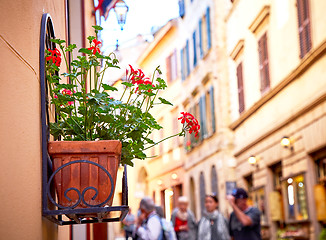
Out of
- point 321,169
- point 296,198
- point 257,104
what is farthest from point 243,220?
point 257,104

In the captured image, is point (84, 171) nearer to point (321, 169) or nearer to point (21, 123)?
point (21, 123)

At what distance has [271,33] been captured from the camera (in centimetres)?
1820

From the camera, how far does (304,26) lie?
15070mm

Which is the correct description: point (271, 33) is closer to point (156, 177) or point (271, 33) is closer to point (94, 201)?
point (94, 201)

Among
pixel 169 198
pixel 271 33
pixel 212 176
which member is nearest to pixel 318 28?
pixel 271 33

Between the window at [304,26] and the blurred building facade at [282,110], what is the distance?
0.07 ft

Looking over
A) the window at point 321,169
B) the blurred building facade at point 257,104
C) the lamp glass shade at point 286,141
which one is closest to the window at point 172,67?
the blurred building facade at point 257,104

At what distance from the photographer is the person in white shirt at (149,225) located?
8.49 m

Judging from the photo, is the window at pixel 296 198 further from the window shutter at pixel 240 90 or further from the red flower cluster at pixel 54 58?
the red flower cluster at pixel 54 58

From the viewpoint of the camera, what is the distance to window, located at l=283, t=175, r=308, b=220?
15.6 metres

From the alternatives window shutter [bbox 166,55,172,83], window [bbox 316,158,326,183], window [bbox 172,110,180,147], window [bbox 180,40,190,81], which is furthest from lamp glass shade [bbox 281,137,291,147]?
window shutter [bbox 166,55,172,83]

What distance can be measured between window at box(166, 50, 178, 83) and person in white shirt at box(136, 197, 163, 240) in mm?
26132

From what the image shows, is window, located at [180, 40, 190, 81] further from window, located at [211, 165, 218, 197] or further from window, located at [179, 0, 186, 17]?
window, located at [211, 165, 218, 197]

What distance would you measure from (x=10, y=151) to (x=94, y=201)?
827mm
